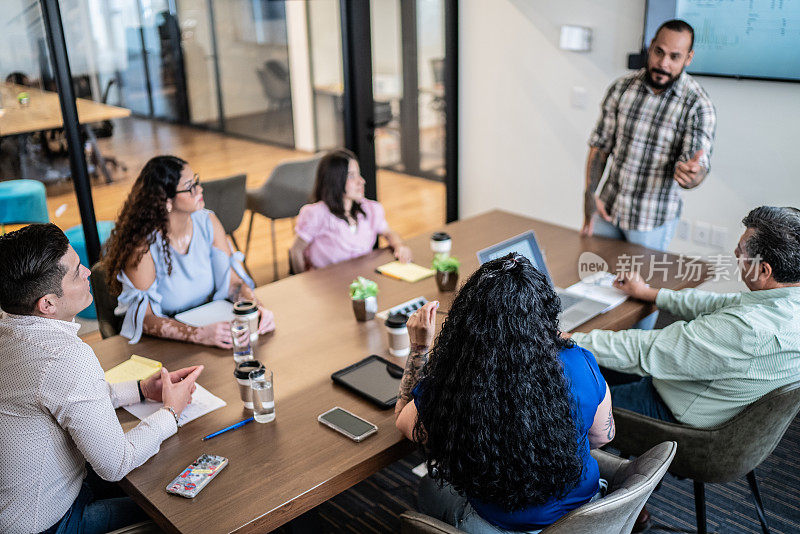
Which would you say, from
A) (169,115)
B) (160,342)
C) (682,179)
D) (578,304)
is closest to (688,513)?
(578,304)

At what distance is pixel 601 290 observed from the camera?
2766 millimetres

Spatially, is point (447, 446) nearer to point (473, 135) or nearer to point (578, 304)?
point (578, 304)

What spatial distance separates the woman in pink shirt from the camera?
3.22 meters

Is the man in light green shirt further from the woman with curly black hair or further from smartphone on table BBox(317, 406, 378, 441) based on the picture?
smartphone on table BBox(317, 406, 378, 441)

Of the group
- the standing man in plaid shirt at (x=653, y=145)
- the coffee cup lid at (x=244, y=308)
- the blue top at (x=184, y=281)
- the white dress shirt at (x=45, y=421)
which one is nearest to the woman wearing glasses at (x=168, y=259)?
the blue top at (x=184, y=281)

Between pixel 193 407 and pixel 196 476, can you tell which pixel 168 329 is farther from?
pixel 196 476

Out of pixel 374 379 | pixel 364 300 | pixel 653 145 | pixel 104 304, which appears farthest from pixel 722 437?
pixel 104 304

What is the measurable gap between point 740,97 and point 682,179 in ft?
3.25

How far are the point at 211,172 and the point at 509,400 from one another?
2919 millimetres

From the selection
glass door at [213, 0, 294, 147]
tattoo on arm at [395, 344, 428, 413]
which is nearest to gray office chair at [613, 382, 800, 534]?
tattoo on arm at [395, 344, 428, 413]

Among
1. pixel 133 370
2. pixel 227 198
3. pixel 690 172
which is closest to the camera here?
pixel 133 370

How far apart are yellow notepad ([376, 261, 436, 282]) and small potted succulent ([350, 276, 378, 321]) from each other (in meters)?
0.37

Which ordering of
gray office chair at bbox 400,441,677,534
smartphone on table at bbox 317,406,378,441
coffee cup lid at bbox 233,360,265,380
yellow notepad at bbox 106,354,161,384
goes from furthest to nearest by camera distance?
yellow notepad at bbox 106,354,161,384
coffee cup lid at bbox 233,360,265,380
smartphone on table at bbox 317,406,378,441
gray office chair at bbox 400,441,677,534

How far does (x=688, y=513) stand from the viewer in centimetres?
265
